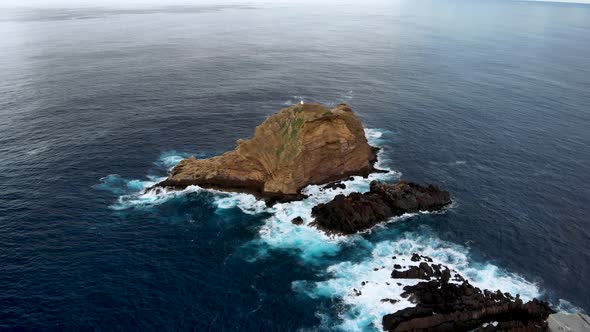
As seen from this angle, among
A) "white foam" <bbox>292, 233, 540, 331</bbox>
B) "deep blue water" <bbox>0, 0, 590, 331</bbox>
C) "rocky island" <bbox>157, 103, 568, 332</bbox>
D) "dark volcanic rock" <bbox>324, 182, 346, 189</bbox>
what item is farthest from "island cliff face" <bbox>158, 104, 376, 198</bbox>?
"white foam" <bbox>292, 233, 540, 331</bbox>

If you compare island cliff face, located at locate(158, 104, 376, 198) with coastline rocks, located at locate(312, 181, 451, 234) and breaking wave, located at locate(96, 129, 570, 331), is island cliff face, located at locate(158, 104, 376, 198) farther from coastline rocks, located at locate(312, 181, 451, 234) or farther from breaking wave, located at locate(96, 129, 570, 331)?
coastline rocks, located at locate(312, 181, 451, 234)

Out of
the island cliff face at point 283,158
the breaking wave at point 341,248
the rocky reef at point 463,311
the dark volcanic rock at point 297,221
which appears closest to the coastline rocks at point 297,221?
the dark volcanic rock at point 297,221

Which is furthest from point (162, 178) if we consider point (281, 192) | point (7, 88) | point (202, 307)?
point (7, 88)

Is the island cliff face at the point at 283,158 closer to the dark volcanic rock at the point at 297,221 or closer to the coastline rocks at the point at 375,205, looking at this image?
the dark volcanic rock at the point at 297,221

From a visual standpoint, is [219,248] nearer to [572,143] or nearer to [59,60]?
Answer: [572,143]

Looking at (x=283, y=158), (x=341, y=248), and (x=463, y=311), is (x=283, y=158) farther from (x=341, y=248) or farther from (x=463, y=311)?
(x=463, y=311)
